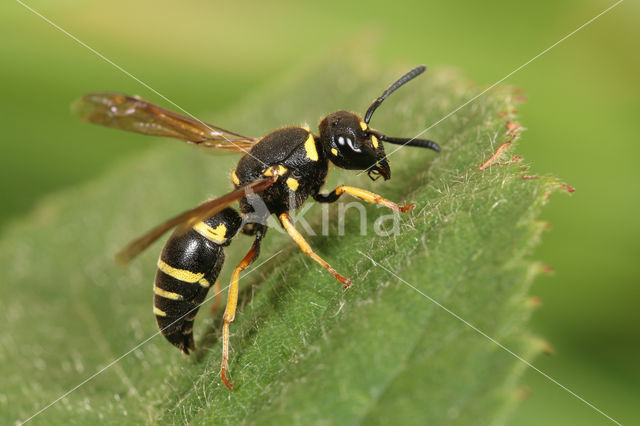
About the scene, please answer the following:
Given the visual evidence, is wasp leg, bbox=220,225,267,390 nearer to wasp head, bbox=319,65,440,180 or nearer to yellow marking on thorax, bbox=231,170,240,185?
yellow marking on thorax, bbox=231,170,240,185

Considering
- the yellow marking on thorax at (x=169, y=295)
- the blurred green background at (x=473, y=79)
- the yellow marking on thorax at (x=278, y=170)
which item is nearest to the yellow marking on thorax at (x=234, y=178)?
the yellow marking on thorax at (x=278, y=170)

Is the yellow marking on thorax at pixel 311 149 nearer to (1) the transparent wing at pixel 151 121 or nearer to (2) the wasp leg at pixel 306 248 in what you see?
(2) the wasp leg at pixel 306 248

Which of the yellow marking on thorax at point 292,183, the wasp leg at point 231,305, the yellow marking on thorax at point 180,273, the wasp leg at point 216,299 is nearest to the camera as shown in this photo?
the wasp leg at point 231,305

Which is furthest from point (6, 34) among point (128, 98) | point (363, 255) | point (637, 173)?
point (637, 173)

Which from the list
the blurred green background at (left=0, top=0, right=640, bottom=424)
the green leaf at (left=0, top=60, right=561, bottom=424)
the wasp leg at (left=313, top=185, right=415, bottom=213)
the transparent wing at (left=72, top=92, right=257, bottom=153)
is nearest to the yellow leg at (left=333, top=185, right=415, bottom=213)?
the wasp leg at (left=313, top=185, right=415, bottom=213)

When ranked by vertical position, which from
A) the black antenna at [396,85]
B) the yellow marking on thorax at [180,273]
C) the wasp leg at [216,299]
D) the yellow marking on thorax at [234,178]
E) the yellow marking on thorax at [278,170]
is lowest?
the wasp leg at [216,299]

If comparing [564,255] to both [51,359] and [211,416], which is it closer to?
[211,416]

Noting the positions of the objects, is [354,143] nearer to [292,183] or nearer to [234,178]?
[292,183]
